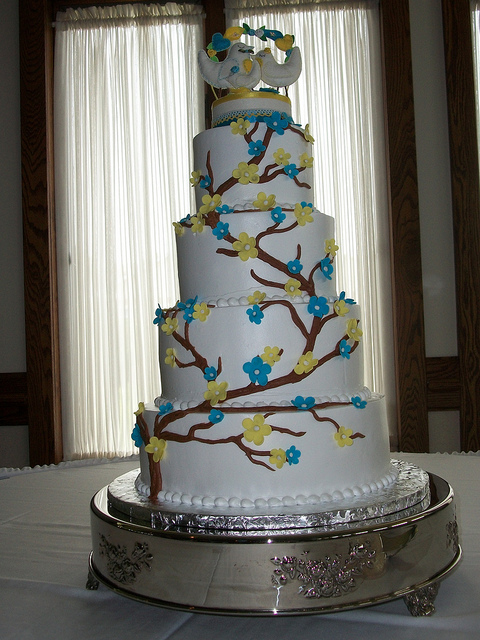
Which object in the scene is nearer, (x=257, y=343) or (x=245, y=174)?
(x=257, y=343)

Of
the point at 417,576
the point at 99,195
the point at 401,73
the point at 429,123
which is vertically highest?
the point at 401,73

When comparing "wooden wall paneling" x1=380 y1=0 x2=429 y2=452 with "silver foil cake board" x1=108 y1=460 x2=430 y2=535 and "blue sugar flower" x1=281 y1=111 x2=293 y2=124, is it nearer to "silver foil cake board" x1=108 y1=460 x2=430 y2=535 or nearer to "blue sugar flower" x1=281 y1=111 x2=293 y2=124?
"blue sugar flower" x1=281 y1=111 x2=293 y2=124

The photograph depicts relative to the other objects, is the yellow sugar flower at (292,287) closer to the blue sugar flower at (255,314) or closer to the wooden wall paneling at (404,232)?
the blue sugar flower at (255,314)

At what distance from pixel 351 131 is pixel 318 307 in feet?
10.4

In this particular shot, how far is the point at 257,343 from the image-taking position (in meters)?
1.49

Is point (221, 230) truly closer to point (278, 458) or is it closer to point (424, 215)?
point (278, 458)

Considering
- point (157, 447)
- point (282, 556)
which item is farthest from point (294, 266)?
point (282, 556)

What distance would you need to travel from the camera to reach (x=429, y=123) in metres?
4.34

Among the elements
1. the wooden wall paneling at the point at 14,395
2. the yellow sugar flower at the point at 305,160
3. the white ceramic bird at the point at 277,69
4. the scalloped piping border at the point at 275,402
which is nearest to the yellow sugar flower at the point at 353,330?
the scalloped piping border at the point at 275,402

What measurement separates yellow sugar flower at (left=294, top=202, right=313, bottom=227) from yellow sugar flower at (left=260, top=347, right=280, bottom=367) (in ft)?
1.14

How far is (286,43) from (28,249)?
119 inches

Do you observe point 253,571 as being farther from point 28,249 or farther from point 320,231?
point 28,249

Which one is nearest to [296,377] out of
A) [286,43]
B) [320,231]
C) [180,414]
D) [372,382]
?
[180,414]

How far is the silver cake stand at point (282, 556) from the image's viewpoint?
1200 millimetres
